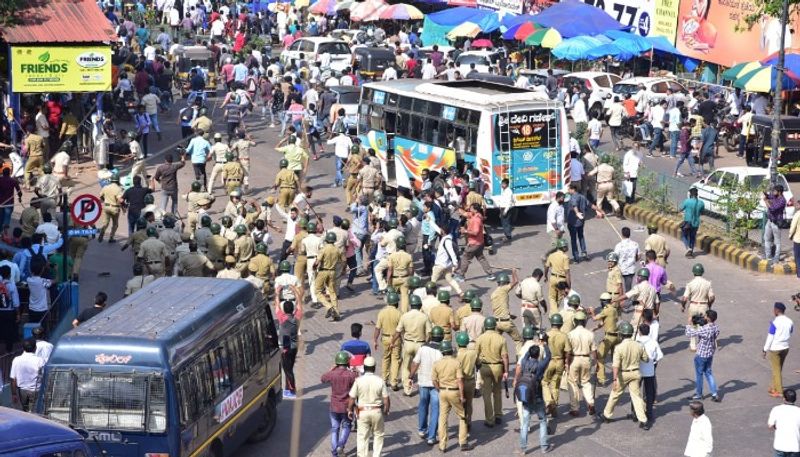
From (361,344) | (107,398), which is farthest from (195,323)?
(361,344)

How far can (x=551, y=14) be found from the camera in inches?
1753

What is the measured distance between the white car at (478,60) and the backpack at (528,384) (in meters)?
28.0

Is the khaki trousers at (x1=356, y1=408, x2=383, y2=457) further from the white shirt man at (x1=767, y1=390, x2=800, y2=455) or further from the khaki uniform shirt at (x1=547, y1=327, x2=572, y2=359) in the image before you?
the white shirt man at (x1=767, y1=390, x2=800, y2=455)

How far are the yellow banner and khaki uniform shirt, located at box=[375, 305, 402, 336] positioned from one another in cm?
1446

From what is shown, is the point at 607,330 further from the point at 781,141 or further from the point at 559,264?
the point at 781,141

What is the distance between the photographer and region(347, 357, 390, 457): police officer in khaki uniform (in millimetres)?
15852

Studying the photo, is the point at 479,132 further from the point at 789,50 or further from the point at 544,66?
the point at 544,66

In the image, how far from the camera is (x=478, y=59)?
44.9 meters

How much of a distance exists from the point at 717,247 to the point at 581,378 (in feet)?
30.5

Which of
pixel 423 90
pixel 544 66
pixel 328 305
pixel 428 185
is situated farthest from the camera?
pixel 544 66

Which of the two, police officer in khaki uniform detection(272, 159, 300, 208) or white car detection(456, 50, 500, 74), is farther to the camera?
white car detection(456, 50, 500, 74)

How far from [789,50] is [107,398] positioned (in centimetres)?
2711

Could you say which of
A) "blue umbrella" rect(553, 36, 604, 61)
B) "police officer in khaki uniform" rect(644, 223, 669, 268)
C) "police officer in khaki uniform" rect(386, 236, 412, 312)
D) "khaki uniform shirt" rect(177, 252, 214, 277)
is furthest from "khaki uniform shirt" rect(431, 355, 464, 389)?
"blue umbrella" rect(553, 36, 604, 61)

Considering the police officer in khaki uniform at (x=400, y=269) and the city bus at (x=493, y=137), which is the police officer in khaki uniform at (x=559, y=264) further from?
the city bus at (x=493, y=137)
